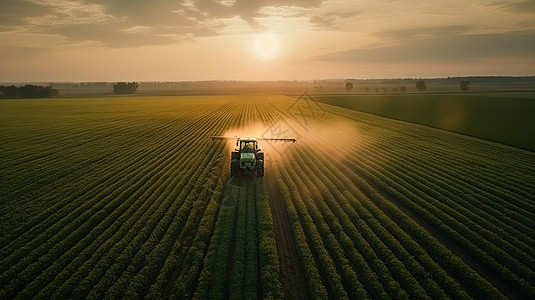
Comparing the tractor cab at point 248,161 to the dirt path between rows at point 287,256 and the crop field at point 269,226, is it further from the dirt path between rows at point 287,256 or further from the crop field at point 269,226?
the dirt path between rows at point 287,256

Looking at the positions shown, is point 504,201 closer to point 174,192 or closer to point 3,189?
point 174,192

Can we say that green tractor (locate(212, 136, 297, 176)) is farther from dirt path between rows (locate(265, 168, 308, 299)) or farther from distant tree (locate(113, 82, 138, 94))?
distant tree (locate(113, 82, 138, 94))

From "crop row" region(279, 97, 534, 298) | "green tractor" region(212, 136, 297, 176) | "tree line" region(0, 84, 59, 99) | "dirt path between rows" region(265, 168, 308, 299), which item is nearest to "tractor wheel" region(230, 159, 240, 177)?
"green tractor" region(212, 136, 297, 176)

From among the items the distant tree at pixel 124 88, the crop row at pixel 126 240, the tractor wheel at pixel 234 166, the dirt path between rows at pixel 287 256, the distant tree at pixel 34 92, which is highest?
the distant tree at pixel 124 88

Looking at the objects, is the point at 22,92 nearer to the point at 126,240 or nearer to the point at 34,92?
the point at 34,92

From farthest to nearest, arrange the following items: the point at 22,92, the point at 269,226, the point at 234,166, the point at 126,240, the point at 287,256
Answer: the point at 22,92 → the point at 234,166 → the point at 269,226 → the point at 126,240 → the point at 287,256

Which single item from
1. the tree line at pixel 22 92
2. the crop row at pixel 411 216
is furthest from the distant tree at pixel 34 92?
the crop row at pixel 411 216

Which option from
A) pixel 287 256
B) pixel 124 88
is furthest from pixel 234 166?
pixel 124 88
